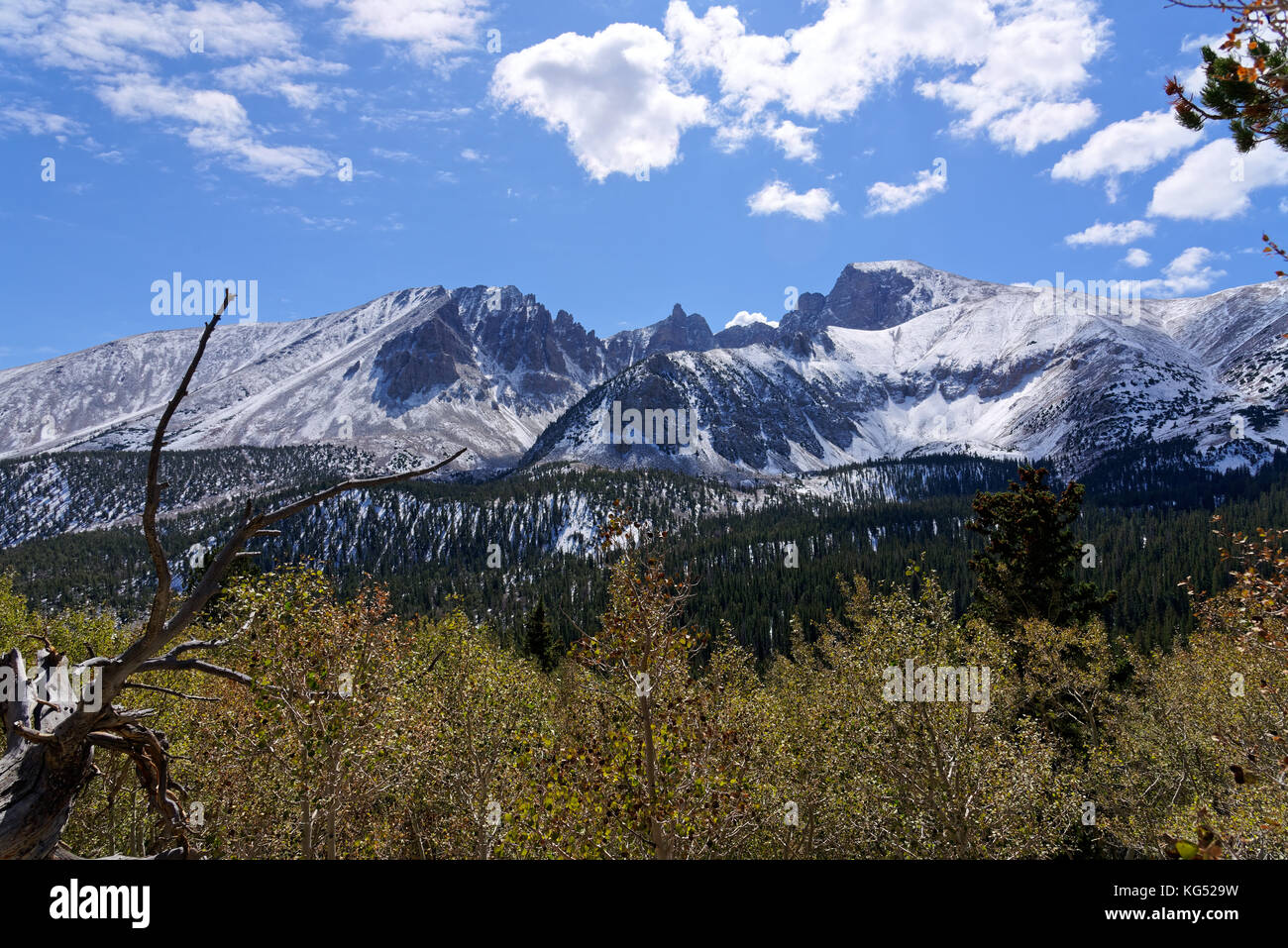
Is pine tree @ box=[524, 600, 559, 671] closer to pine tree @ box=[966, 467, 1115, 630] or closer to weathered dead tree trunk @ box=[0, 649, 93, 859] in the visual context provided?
pine tree @ box=[966, 467, 1115, 630]

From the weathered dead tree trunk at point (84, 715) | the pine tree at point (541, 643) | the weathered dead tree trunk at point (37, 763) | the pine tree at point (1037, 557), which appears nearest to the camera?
the weathered dead tree trunk at point (84, 715)

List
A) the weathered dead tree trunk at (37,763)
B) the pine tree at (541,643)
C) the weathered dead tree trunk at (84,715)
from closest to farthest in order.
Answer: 1. the weathered dead tree trunk at (84,715)
2. the weathered dead tree trunk at (37,763)
3. the pine tree at (541,643)

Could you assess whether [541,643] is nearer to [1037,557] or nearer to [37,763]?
[1037,557]

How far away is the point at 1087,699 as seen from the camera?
32219 mm

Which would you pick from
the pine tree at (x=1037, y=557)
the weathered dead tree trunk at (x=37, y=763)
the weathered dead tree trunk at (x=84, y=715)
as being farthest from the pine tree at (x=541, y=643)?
the weathered dead tree trunk at (x=37, y=763)

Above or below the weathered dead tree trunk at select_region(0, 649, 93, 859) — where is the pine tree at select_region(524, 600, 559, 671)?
below

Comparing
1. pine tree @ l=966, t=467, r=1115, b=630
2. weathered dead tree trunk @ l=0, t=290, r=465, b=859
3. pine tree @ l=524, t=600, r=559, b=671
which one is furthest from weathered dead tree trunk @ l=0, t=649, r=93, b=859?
pine tree @ l=524, t=600, r=559, b=671

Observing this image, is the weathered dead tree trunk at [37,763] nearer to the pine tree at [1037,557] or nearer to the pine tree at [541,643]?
the pine tree at [1037,557]

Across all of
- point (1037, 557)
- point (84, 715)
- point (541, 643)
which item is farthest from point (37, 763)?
point (541, 643)

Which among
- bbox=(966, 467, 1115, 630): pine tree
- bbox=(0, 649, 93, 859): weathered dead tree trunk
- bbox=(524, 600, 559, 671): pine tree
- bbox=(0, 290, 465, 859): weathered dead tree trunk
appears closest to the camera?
bbox=(0, 290, 465, 859): weathered dead tree trunk

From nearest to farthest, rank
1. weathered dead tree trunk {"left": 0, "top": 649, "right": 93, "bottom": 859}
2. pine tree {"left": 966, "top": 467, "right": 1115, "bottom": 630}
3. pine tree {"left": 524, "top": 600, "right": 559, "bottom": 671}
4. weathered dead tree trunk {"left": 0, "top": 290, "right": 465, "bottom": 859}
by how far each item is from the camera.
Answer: weathered dead tree trunk {"left": 0, "top": 290, "right": 465, "bottom": 859}, weathered dead tree trunk {"left": 0, "top": 649, "right": 93, "bottom": 859}, pine tree {"left": 966, "top": 467, "right": 1115, "bottom": 630}, pine tree {"left": 524, "top": 600, "right": 559, "bottom": 671}

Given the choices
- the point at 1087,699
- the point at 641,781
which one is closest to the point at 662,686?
the point at 641,781

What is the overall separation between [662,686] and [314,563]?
381 inches

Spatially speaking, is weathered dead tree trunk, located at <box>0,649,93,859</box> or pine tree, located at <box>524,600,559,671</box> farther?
pine tree, located at <box>524,600,559,671</box>
